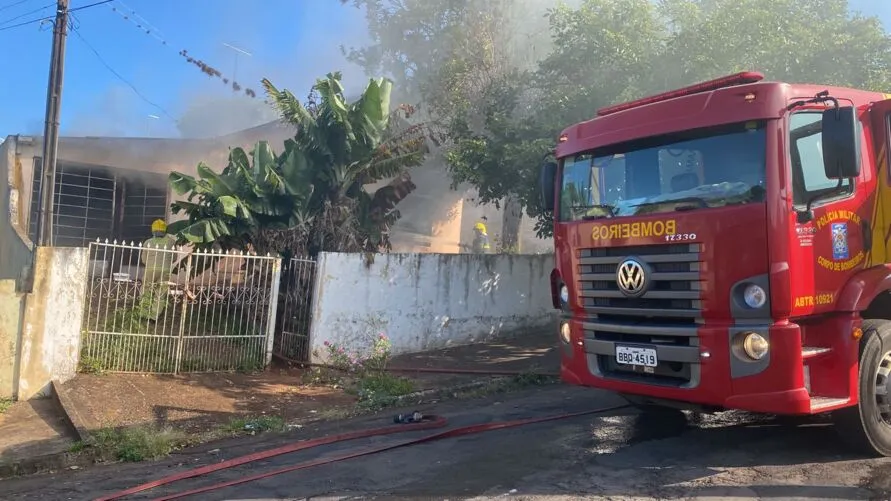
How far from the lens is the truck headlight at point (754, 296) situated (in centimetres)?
443

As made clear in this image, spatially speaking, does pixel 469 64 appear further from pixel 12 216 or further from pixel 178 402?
pixel 178 402

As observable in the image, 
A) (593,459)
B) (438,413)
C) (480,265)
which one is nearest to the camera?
(593,459)

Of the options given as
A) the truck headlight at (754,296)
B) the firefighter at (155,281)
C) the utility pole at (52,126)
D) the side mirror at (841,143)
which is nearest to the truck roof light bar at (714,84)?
the side mirror at (841,143)

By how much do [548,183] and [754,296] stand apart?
2.48 meters

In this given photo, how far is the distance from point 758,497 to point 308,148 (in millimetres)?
8929

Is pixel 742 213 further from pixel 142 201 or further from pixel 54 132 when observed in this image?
pixel 142 201

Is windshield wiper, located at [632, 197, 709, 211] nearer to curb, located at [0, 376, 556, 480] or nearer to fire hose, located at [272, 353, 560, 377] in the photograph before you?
curb, located at [0, 376, 556, 480]

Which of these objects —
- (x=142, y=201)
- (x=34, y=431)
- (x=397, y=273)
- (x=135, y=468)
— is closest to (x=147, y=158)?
(x=142, y=201)

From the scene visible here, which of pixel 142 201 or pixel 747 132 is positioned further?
pixel 142 201

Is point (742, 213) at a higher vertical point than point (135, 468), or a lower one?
higher

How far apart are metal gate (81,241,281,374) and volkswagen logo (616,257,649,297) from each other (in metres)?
5.98

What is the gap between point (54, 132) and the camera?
9164 mm

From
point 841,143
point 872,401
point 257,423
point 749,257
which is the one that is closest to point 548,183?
→ point 749,257

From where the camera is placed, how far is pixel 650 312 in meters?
4.92
